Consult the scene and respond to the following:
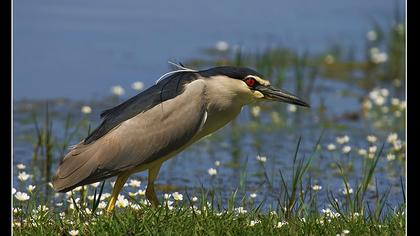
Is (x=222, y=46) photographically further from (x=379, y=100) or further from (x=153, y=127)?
(x=153, y=127)

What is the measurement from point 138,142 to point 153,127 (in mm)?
157

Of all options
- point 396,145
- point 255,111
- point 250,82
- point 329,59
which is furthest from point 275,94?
point 329,59

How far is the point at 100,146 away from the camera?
663 centimetres

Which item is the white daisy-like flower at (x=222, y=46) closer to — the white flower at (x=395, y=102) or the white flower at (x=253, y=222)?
the white flower at (x=395, y=102)

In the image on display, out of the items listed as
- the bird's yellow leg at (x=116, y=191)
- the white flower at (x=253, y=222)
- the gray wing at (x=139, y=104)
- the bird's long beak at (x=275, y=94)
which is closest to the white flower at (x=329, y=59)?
the bird's long beak at (x=275, y=94)

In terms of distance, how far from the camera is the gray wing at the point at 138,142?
652 cm

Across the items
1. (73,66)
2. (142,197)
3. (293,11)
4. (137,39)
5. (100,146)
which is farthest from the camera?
(293,11)

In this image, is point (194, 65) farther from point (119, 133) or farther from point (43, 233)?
point (43, 233)

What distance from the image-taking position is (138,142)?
262 inches

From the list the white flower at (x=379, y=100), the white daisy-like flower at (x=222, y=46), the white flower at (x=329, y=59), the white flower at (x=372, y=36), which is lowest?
the white flower at (x=379, y=100)

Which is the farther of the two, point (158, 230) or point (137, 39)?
point (137, 39)

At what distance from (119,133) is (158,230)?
3.77ft
